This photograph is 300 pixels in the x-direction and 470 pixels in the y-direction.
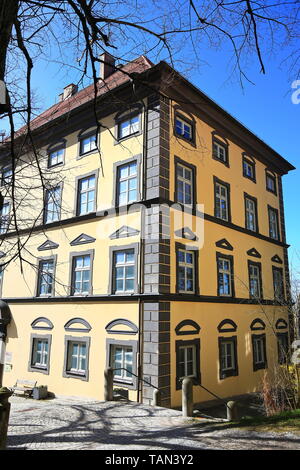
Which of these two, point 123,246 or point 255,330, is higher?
point 123,246

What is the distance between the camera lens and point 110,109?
15.7 meters

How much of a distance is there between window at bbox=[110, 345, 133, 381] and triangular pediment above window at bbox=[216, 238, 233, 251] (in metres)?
6.48

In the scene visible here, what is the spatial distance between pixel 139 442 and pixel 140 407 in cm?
399

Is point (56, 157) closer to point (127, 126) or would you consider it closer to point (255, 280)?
point (127, 126)

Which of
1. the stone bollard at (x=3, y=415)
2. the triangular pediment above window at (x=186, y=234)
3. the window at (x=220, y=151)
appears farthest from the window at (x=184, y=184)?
the stone bollard at (x=3, y=415)

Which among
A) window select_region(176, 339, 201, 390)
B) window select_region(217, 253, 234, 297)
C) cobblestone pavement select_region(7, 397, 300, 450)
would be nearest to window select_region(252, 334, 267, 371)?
window select_region(217, 253, 234, 297)

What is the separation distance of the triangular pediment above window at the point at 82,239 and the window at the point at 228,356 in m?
7.23

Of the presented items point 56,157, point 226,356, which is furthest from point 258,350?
point 56,157

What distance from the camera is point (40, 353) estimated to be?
16.3 meters

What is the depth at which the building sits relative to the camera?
42.0 feet

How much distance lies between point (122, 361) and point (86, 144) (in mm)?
10322

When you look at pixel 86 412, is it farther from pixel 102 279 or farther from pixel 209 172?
pixel 209 172

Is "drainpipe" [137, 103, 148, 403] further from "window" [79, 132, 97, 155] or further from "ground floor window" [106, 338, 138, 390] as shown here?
"window" [79, 132, 97, 155]

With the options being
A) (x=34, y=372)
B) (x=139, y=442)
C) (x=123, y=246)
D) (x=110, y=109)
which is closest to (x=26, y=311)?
(x=34, y=372)
